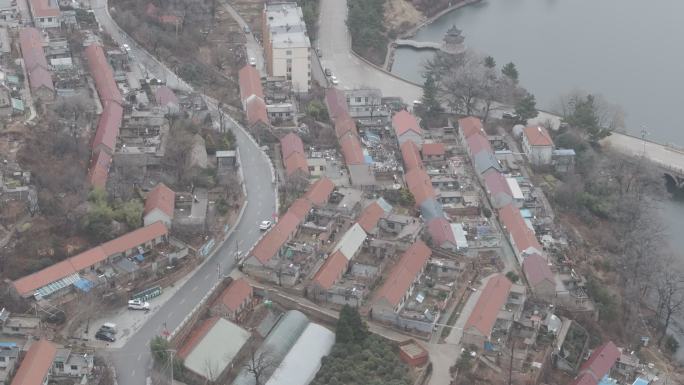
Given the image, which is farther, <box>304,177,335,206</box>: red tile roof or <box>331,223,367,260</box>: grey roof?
<box>304,177,335,206</box>: red tile roof

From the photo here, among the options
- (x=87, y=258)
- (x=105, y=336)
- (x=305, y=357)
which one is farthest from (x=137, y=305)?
(x=305, y=357)

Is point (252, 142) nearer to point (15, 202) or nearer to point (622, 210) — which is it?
point (15, 202)

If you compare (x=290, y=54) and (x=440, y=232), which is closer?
(x=440, y=232)

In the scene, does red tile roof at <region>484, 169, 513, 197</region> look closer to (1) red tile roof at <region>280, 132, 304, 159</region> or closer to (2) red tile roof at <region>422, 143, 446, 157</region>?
(2) red tile roof at <region>422, 143, 446, 157</region>

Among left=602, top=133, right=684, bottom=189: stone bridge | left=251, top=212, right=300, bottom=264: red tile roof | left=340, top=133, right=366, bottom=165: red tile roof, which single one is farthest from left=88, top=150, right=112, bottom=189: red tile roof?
left=602, top=133, right=684, bottom=189: stone bridge

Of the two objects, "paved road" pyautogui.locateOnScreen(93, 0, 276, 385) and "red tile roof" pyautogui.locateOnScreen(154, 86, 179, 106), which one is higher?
"red tile roof" pyautogui.locateOnScreen(154, 86, 179, 106)

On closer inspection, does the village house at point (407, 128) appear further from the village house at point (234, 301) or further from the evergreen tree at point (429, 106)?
the village house at point (234, 301)

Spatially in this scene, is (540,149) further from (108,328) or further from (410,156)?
(108,328)
